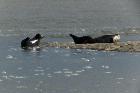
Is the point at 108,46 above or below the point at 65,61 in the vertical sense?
above

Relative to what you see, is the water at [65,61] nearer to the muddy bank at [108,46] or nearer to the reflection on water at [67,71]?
the reflection on water at [67,71]

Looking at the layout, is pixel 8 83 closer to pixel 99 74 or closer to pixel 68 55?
pixel 99 74

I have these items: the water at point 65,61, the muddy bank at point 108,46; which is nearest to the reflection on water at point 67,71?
the water at point 65,61

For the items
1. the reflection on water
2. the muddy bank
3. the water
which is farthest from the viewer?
the muddy bank

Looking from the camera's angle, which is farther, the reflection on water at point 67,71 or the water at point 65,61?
the water at point 65,61

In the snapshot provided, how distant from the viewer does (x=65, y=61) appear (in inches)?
1072

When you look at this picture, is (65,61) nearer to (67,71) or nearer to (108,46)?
(67,71)

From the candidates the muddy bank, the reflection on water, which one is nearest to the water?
the reflection on water

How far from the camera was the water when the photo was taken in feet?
70.6

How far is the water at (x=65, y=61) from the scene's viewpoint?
21527 millimetres

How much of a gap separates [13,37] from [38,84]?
15.7m

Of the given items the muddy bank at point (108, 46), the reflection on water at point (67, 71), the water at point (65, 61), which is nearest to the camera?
the reflection on water at point (67, 71)

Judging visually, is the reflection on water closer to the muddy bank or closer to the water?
the water

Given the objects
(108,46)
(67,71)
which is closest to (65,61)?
(67,71)
